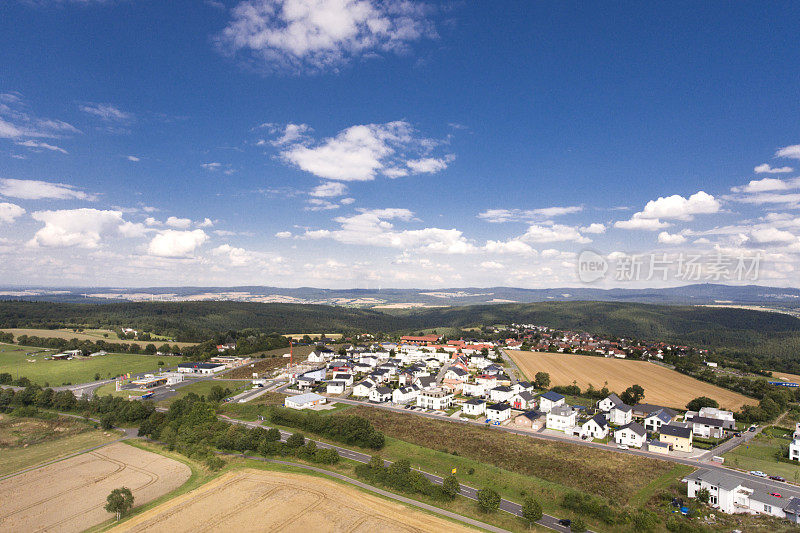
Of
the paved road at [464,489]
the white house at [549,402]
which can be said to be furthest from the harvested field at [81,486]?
the white house at [549,402]

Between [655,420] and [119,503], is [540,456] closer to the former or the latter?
[655,420]

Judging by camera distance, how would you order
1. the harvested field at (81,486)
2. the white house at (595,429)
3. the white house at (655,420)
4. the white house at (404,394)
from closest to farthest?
the harvested field at (81,486), the white house at (595,429), the white house at (655,420), the white house at (404,394)

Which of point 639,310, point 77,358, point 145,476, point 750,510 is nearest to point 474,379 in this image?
point 750,510

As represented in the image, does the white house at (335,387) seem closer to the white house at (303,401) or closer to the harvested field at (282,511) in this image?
the white house at (303,401)

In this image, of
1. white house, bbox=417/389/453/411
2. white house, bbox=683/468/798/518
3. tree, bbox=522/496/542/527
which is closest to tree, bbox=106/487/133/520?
tree, bbox=522/496/542/527

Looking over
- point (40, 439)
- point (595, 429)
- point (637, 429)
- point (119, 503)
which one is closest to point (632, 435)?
point (637, 429)

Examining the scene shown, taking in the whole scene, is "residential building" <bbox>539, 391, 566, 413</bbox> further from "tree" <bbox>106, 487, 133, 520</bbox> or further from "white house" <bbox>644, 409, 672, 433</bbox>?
"tree" <bbox>106, 487, 133, 520</bbox>
